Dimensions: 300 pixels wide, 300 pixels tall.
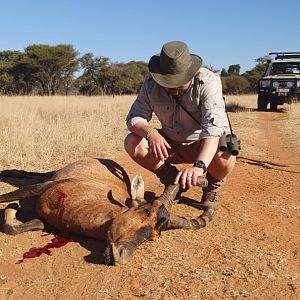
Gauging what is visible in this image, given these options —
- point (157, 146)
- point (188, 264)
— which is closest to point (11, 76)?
point (157, 146)

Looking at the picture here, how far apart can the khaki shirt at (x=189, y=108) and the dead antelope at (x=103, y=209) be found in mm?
585

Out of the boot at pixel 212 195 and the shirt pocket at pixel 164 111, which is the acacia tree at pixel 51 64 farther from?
the boot at pixel 212 195

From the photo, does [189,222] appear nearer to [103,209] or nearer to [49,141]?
[103,209]

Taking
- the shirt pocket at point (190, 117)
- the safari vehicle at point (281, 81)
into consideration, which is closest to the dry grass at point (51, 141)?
the shirt pocket at point (190, 117)

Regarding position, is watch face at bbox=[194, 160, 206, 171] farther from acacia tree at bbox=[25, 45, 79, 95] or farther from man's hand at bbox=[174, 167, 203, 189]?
acacia tree at bbox=[25, 45, 79, 95]

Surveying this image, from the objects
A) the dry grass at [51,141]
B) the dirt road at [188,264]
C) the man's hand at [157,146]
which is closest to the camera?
the dirt road at [188,264]

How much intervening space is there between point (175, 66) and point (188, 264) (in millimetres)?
1583

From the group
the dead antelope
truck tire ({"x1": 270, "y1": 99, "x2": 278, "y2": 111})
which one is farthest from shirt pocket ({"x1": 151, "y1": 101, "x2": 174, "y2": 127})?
truck tire ({"x1": 270, "y1": 99, "x2": 278, "y2": 111})

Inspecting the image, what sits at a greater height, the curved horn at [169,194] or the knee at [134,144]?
the knee at [134,144]

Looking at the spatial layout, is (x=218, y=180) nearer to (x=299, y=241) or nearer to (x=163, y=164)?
(x=163, y=164)

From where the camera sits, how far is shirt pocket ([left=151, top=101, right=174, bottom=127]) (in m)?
4.49

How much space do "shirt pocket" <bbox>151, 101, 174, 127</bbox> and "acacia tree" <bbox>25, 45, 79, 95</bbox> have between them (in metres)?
30.9

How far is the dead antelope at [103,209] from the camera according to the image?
329 centimetres

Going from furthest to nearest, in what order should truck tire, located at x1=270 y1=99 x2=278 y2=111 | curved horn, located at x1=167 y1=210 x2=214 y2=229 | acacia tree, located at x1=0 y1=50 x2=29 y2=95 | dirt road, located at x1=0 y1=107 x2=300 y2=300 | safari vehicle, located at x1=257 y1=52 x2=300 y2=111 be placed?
1. acacia tree, located at x1=0 y1=50 x2=29 y2=95
2. truck tire, located at x1=270 y1=99 x2=278 y2=111
3. safari vehicle, located at x1=257 y1=52 x2=300 y2=111
4. curved horn, located at x1=167 y1=210 x2=214 y2=229
5. dirt road, located at x1=0 y1=107 x2=300 y2=300
